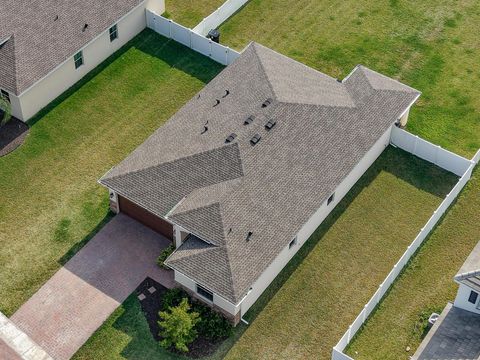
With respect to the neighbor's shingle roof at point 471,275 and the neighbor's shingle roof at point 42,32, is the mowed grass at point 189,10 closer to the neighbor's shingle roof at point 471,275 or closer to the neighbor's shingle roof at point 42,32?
the neighbor's shingle roof at point 42,32

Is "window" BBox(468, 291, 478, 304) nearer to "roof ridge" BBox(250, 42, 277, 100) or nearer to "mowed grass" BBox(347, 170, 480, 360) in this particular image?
"mowed grass" BBox(347, 170, 480, 360)

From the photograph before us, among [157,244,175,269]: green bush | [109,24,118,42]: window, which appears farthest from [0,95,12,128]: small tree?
[157,244,175,269]: green bush

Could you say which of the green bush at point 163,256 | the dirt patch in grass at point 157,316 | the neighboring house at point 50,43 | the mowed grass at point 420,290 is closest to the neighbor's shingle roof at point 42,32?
the neighboring house at point 50,43

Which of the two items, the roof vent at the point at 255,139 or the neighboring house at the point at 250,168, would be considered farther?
the roof vent at the point at 255,139

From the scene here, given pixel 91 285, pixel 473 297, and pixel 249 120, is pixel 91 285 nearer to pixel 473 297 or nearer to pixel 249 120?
pixel 249 120

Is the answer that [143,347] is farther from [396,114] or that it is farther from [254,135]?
[396,114]
